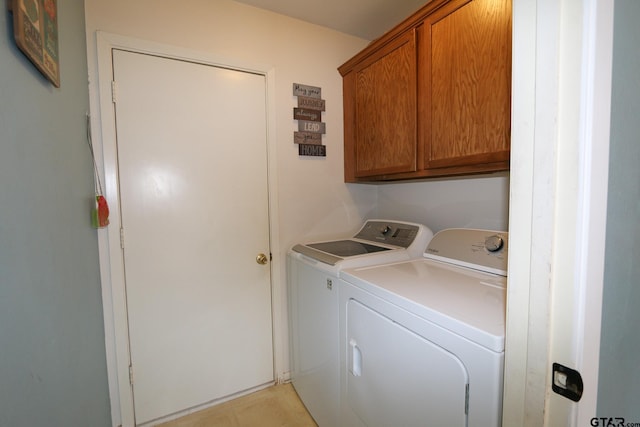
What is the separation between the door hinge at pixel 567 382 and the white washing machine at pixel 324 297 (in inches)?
35.0

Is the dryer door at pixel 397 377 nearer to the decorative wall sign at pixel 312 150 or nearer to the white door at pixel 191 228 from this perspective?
the white door at pixel 191 228

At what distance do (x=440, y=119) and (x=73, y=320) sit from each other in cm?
177

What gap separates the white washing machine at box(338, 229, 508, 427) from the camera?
2.43ft

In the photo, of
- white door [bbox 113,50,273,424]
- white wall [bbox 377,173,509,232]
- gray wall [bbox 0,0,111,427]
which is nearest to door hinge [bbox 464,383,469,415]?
white wall [bbox 377,173,509,232]

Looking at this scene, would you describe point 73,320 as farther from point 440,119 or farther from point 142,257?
point 440,119

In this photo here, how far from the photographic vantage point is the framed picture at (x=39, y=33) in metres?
0.65

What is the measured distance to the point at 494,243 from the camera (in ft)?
4.17

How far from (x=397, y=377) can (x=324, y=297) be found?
551 millimetres

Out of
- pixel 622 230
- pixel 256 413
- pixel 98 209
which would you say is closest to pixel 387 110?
pixel 622 230

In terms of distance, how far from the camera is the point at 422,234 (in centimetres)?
169

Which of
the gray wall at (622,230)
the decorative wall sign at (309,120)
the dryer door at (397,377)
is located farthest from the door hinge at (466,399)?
the decorative wall sign at (309,120)

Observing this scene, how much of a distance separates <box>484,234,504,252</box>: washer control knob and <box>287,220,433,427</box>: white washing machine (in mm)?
407

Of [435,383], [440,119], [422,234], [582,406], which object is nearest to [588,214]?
[582,406]

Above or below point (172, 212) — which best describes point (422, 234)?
below
